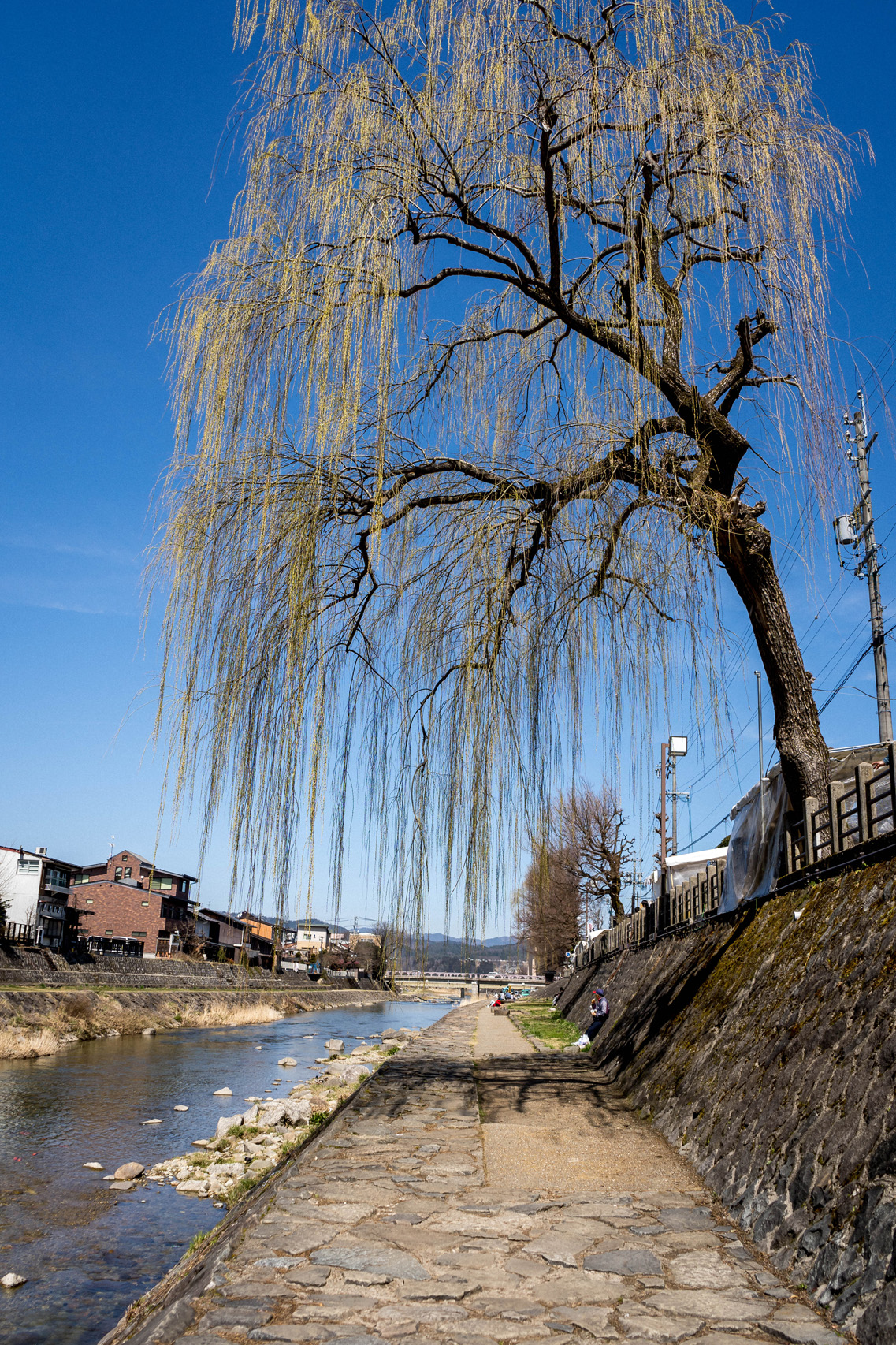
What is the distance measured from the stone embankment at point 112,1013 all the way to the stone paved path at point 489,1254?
723 inches

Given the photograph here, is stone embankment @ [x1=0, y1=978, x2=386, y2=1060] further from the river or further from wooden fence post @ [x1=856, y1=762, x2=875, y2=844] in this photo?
wooden fence post @ [x1=856, y1=762, x2=875, y2=844]

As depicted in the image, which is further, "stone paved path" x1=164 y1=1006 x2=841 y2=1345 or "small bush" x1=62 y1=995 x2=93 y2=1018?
"small bush" x1=62 y1=995 x2=93 y2=1018

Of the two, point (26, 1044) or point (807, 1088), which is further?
point (26, 1044)

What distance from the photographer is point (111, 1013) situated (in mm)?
28828

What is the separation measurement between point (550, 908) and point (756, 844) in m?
4.27

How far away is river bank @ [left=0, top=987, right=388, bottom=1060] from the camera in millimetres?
22406

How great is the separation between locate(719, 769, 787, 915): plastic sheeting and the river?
6.59 m

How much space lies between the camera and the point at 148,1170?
11023 mm

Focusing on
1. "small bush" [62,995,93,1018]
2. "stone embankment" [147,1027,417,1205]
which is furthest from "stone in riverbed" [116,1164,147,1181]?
"small bush" [62,995,93,1018]

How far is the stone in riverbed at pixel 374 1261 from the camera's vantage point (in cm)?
383

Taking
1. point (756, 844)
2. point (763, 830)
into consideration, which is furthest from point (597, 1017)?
point (763, 830)

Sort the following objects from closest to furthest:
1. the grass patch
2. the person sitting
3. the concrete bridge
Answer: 1. the person sitting
2. the grass patch
3. the concrete bridge

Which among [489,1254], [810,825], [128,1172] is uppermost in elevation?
[810,825]

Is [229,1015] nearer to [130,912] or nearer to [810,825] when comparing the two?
[130,912]
